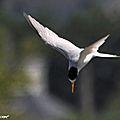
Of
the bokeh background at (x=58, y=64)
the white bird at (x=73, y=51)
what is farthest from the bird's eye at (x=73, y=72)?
the bokeh background at (x=58, y=64)

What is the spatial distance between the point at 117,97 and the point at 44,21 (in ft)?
2.62

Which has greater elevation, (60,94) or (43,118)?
(60,94)

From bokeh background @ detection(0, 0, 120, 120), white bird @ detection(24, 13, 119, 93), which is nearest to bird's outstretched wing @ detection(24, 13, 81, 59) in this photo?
white bird @ detection(24, 13, 119, 93)

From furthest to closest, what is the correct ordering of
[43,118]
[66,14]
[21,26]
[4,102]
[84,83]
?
1. [84,83]
2. [66,14]
3. [21,26]
4. [43,118]
5. [4,102]

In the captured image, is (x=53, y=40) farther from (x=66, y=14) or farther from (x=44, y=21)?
(x=66, y=14)

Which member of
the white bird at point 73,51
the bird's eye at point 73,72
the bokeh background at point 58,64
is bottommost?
the bird's eye at point 73,72

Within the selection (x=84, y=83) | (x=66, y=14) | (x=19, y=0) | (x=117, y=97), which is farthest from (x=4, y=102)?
(x=19, y=0)

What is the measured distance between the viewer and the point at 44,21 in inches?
278

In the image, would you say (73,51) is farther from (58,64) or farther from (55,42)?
(58,64)

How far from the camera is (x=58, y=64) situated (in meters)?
8.09

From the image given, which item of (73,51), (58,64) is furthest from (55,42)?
(58,64)

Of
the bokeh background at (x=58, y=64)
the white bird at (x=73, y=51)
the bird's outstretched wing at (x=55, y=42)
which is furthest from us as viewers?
the bokeh background at (x=58, y=64)

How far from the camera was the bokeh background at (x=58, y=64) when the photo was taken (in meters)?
5.28

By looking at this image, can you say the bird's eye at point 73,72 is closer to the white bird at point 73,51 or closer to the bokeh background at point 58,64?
the white bird at point 73,51
